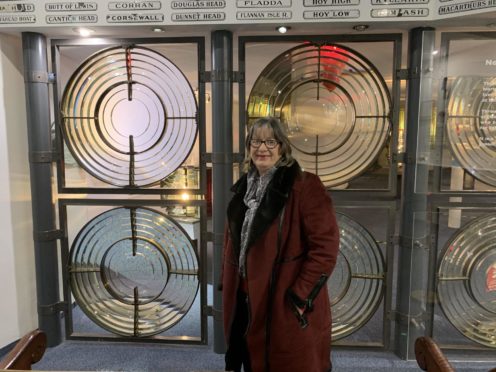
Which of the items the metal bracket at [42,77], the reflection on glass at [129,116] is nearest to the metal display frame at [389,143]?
the reflection on glass at [129,116]

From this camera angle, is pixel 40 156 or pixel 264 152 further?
pixel 40 156

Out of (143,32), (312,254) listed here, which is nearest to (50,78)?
(143,32)

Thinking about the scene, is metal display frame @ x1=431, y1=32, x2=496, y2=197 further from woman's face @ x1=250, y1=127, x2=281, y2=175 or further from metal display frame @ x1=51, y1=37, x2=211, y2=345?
metal display frame @ x1=51, y1=37, x2=211, y2=345

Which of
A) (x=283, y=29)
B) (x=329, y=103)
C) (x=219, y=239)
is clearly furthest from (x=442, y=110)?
(x=219, y=239)

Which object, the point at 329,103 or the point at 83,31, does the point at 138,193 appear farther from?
the point at 329,103

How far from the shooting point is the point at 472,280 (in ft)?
7.97

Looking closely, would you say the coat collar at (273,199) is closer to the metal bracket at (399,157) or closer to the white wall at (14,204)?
the metal bracket at (399,157)

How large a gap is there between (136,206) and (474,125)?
2.17 meters

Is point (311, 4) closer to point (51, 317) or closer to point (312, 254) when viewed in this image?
point (312, 254)

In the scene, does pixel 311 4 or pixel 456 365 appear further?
pixel 456 365

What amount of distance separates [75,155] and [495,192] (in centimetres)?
265

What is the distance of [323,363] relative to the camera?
1711 mm

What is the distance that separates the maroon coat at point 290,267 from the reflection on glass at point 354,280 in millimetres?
923

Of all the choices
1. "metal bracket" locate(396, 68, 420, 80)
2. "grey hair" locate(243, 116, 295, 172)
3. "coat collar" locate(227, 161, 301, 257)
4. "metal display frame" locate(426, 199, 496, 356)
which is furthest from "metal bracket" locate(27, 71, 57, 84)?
"metal display frame" locate(426, 199, 496, 356)
